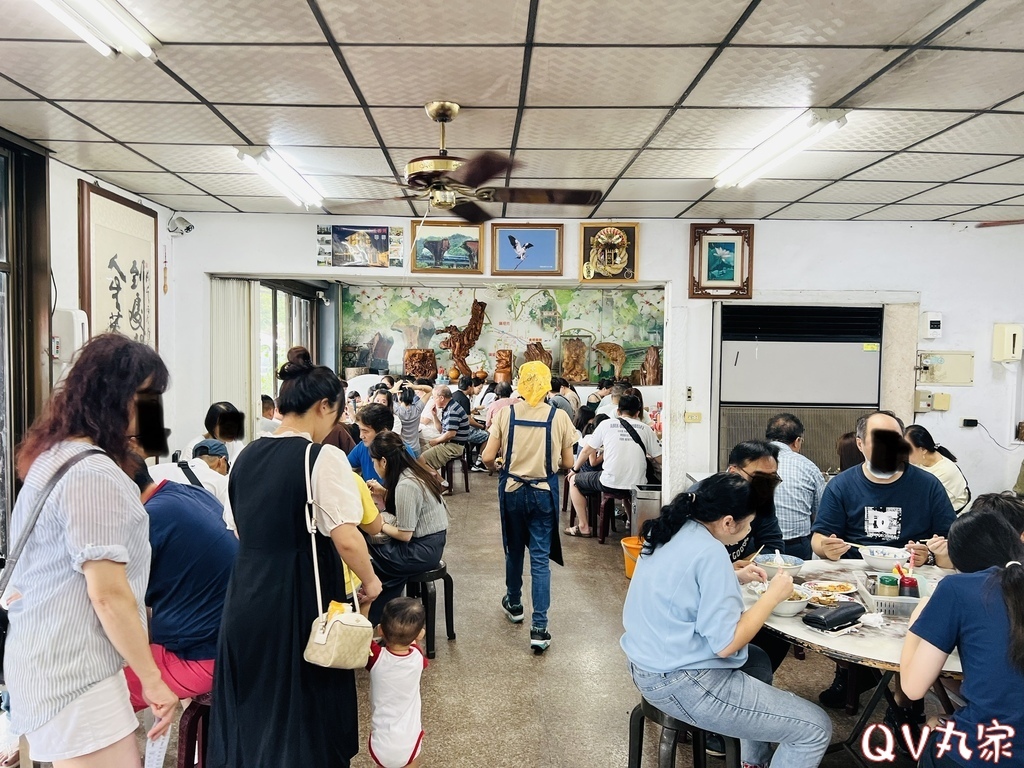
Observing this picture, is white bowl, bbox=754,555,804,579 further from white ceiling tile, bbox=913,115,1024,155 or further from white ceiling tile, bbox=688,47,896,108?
white ceiling tile, bbox=913,115,1024,155

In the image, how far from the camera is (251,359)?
676 cm

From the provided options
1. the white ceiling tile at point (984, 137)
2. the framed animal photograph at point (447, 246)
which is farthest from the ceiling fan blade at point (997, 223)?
the framed animal photograph at point (447, 246)

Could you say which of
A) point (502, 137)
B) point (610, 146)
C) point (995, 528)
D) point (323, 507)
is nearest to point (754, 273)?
point (610, 146)

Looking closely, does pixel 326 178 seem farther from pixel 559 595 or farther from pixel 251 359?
pixel 559 595

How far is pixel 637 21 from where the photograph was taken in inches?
103

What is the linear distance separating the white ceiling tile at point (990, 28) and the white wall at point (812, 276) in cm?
367

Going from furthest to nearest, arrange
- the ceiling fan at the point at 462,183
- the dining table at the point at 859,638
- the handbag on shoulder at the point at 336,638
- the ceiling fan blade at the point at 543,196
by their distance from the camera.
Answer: the ceiling fan blade at the point at 543,196, the ceiling fan at the point at 462,183, the dining table at the point at 859,638, the handbag on shoulder at the point at 336,638

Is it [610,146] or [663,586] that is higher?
[610,146]

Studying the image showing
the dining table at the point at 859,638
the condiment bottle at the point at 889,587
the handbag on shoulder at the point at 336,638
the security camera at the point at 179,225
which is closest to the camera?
the handbag on shoulder at the point at 336,638

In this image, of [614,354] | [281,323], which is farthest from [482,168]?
[614,354]

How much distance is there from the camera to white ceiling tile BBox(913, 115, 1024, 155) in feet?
12.1

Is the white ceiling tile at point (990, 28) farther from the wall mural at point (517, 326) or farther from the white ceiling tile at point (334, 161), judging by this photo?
the wall mural at point (517, 326)

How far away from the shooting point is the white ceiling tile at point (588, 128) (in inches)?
143

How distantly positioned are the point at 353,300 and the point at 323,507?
9.59 metres
